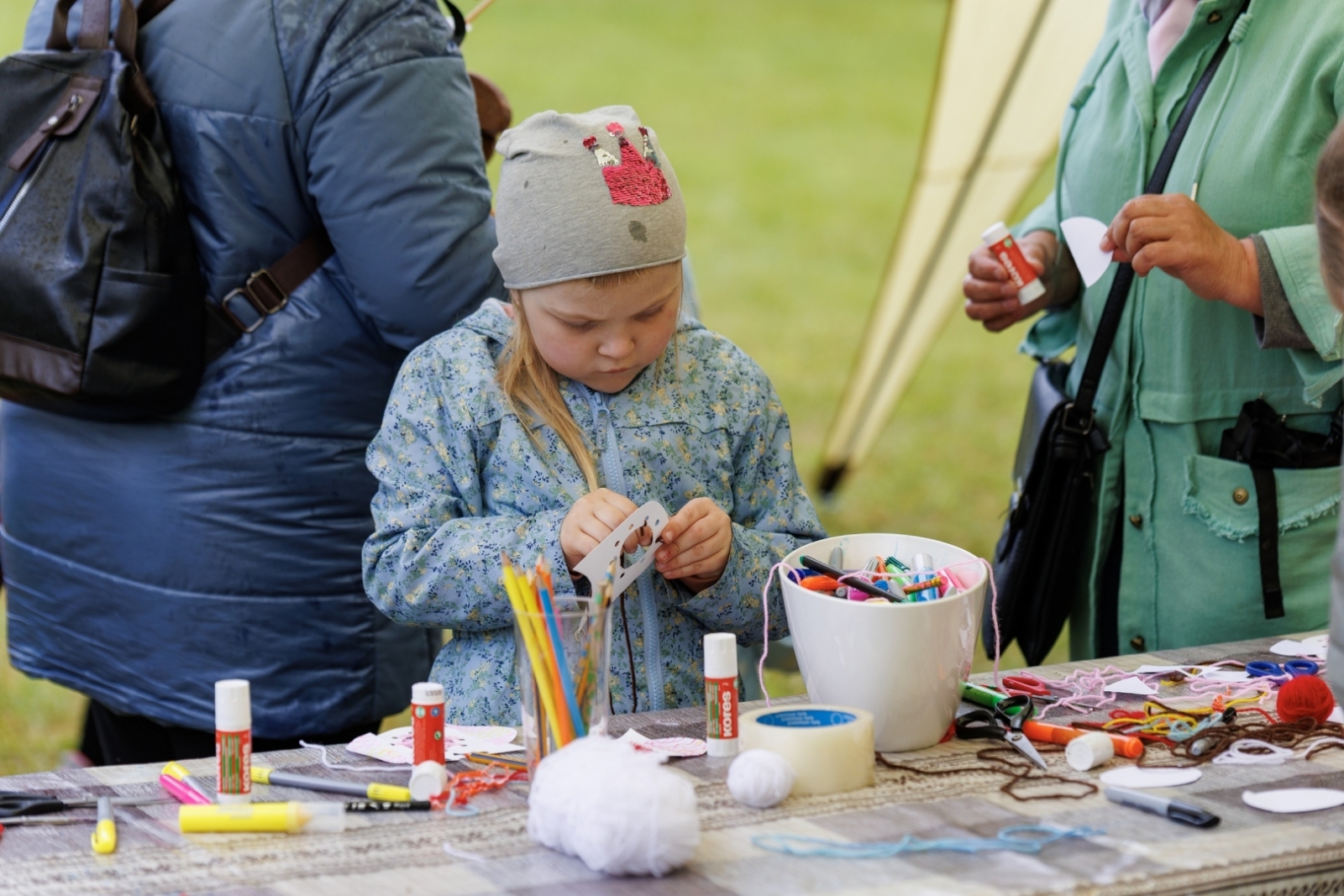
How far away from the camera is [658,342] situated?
5.43 ft

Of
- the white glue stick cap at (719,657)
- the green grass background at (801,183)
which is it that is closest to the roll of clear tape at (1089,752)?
the white glue stick cap at (719,657)

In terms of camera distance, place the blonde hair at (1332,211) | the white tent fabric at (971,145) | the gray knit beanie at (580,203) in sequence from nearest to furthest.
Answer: the blonde hair at (1332,211) → the gray knit beanie at (580,203) → the white tent fabric at (971,145)

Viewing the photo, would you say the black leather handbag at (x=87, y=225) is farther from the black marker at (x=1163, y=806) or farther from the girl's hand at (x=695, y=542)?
the black marker at (x=1163, y=806)

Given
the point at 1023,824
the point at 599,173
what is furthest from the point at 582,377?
the point at 1023,824

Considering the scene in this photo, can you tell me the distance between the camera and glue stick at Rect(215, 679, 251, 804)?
129 centimetres

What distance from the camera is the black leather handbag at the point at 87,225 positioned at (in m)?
1.82

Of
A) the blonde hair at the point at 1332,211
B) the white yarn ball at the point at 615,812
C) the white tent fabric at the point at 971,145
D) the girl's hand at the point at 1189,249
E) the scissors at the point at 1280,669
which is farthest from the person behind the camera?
the white tent fabric at the point at 971,145

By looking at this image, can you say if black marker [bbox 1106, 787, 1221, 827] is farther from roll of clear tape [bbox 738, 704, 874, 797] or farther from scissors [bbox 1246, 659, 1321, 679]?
scissors [bbox 1246, 659, 1321, 679]

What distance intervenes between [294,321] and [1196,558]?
49.4 inches

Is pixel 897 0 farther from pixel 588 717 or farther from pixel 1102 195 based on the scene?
pixel 588 717

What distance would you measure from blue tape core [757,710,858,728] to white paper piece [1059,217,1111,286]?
0.82 m

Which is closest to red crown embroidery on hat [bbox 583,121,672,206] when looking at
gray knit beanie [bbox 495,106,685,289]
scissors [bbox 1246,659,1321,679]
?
gray knit beanie [bbox 495,106,685,289]

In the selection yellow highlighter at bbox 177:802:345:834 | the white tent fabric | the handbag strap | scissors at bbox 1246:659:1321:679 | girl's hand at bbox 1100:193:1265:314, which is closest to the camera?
yellow highlighter at bbox 177:802:345:834

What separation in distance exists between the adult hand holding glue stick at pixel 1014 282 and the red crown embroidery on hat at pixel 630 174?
0.61 meters
